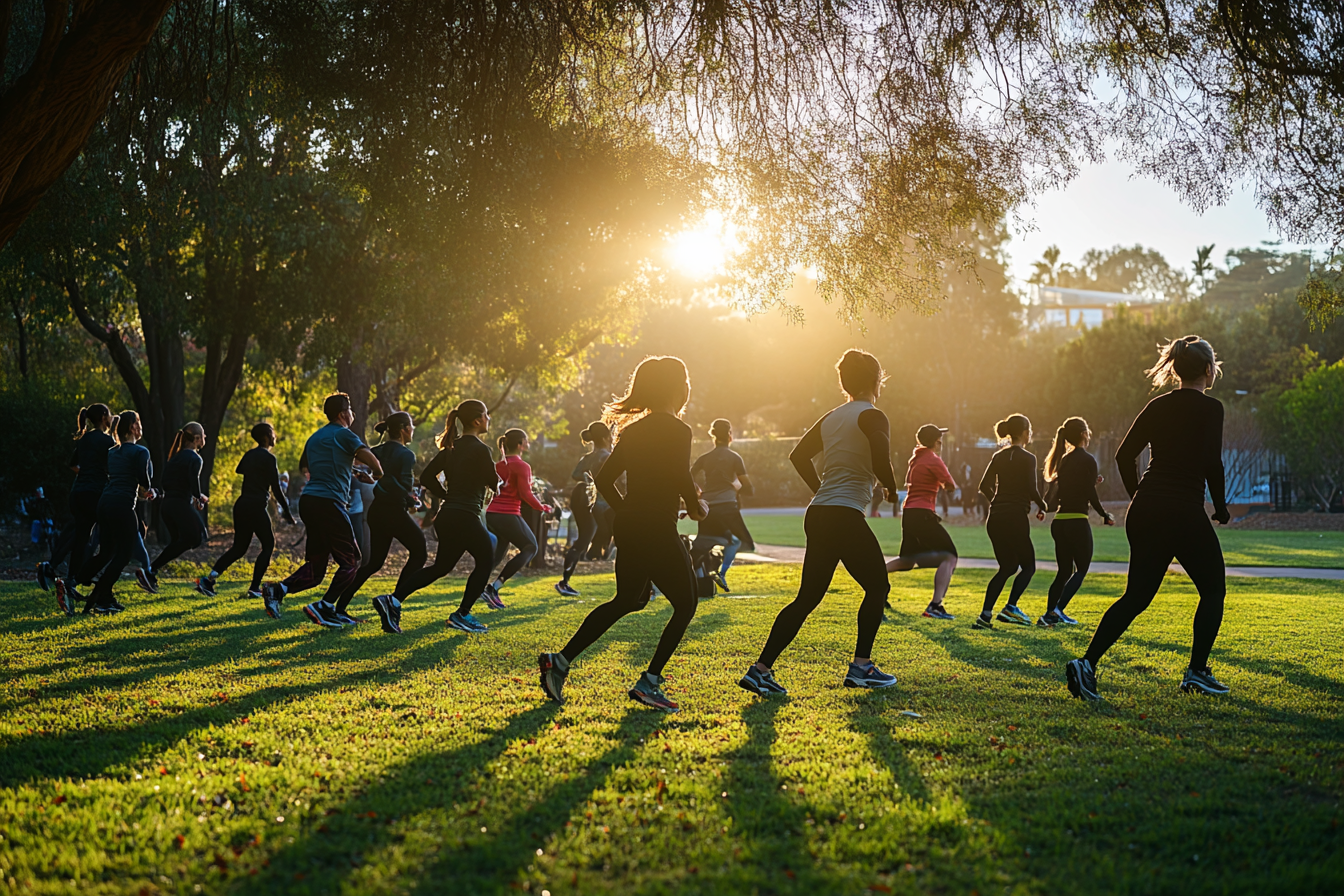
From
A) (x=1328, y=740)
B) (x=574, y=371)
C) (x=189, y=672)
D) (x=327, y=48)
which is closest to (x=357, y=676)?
(x=189, y=672)

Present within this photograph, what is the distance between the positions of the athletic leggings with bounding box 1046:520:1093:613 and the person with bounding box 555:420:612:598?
5.18 meters

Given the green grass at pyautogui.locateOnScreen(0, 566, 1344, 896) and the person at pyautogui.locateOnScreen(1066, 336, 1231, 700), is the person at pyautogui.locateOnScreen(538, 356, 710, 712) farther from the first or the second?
the person at pyautogui.locateOnScreen(1066, 336, 1231, 700)

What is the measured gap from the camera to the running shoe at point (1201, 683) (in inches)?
248

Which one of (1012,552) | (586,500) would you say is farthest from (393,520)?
(1012,552)

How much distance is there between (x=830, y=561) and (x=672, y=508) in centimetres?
111

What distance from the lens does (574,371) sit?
25969 mm

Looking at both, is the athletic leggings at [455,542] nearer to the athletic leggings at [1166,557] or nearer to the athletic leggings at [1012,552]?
the athletic leggings at [1012,552]

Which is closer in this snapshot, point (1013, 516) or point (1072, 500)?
point (1072, 500)

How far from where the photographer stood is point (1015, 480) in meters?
9.89

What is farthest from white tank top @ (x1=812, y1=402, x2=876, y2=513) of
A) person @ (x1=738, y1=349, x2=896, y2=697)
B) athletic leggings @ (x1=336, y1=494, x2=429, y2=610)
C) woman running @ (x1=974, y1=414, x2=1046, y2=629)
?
athletic leggings @ (x1=336, y1=494, x2=429, y2=610)

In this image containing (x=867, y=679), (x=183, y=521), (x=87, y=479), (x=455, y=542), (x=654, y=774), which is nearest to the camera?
(x=654, y=774)

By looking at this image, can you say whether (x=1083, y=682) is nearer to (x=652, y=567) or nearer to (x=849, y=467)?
(x=849, y=467)

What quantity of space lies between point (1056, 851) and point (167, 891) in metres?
2.83

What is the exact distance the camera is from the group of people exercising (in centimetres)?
592
